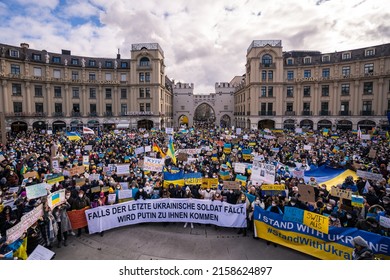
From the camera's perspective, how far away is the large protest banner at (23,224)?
19.1 ft

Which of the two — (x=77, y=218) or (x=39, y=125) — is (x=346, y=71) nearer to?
(x=77, y=218)

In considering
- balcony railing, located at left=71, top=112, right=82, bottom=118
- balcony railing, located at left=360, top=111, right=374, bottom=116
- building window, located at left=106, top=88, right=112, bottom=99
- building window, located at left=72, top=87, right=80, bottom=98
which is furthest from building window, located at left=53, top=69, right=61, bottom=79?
balcony railing, located at left=360, top=111, right=374, bottom=116

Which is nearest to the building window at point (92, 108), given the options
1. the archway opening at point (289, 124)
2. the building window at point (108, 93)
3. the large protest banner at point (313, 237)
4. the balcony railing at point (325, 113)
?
the building window at point (108, 93)

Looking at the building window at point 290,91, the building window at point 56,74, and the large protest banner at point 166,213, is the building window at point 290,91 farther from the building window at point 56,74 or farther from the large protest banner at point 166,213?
the building window at point 56,74

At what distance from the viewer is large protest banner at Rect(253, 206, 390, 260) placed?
5.85 m

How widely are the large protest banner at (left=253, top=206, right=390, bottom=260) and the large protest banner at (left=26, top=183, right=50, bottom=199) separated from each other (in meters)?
8.31

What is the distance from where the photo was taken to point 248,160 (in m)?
16.7

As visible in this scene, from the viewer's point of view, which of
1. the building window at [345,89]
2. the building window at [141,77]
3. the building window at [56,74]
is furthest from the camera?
the building window at [141,77]

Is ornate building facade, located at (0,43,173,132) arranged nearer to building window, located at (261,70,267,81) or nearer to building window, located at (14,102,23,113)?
building window, located at (14,102,23,113)

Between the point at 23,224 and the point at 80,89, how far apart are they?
44047 mm

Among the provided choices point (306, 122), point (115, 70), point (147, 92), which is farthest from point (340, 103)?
point (115, 70)

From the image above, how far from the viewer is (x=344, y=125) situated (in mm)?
41406

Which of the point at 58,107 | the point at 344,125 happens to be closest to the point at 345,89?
the point at 344,125

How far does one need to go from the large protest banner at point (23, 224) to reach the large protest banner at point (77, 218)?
1.02 metres
